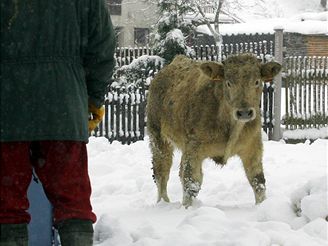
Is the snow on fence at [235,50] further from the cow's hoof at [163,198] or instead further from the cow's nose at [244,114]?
the cow's nose at [244,114]

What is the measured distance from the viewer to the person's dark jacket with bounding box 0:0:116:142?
131 inches

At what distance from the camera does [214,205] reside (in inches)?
277

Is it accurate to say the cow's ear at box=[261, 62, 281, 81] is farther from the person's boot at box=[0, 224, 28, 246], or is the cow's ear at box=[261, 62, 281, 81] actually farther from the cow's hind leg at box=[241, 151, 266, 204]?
the person's boot at box=[0, 224, 28, 246]

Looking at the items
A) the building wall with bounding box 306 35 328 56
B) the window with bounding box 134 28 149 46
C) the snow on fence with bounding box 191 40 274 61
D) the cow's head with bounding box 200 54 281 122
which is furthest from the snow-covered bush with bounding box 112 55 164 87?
the window with bounding box 134 28 149 46

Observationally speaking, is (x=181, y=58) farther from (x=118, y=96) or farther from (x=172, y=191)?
(x=118, y=96)

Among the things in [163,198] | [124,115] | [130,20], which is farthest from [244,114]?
[130,20]

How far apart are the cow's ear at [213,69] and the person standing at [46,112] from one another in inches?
126

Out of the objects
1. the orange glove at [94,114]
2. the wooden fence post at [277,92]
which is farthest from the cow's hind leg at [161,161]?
the wooden fence post at [277,92]

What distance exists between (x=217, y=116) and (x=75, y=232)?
3.52 meters

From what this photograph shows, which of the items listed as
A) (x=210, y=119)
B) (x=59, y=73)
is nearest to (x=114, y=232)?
(x=59, y=73)

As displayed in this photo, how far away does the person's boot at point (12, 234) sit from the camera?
10.8ft

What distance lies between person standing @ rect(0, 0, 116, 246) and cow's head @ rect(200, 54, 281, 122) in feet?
9.57

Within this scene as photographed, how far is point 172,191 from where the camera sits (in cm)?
847

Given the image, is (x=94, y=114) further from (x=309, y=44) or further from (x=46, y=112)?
(x=309, y=44)
